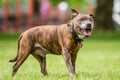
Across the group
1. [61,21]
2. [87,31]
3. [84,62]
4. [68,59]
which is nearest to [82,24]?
[87,31]

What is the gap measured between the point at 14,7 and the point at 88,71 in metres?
28.3

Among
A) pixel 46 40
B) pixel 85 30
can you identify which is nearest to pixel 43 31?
pixel 46 40

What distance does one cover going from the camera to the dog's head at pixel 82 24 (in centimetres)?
1109

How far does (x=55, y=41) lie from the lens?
11812 millimetres

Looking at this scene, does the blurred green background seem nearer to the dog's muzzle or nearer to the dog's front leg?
the dog's front leg

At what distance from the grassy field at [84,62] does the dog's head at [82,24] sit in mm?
876

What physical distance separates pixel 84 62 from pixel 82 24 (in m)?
5.80

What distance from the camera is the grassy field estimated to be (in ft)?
38.7

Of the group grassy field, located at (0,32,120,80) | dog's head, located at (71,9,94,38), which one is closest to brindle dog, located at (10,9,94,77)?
dog's head, located at (71,9,94,38)

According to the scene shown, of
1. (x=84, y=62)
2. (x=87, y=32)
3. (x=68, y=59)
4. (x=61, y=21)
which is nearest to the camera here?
(x=87, y=32)

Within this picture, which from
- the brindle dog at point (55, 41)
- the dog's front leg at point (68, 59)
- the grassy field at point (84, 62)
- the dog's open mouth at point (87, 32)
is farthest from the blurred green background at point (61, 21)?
the dog's open mouth at point (87, 32)

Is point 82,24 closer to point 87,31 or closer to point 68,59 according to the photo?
point 87,31

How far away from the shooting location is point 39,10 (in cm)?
4181

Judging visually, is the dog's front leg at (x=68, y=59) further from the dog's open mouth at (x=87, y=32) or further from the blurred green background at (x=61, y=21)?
the dog's open mouth at (x=87, y=32)
